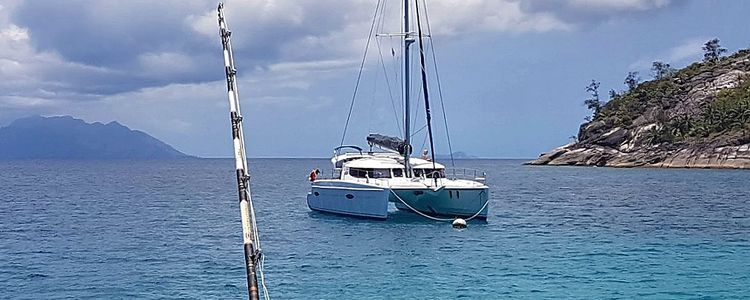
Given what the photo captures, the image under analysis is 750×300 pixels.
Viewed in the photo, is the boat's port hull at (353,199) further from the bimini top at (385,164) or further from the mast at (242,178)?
the mast at (242,178)

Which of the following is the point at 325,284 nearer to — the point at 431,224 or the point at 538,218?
the point at 431,224

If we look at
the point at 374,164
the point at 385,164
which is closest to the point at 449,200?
the point at 385,164

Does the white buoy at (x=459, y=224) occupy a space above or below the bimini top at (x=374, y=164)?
below

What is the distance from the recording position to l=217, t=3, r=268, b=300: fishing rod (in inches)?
328

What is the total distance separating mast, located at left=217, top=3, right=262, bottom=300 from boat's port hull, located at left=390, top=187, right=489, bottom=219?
33955 mm

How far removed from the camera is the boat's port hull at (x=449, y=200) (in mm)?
45031

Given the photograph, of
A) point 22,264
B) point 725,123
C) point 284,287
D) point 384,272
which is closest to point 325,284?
point 284,287

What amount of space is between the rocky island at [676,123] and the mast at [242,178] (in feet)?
410

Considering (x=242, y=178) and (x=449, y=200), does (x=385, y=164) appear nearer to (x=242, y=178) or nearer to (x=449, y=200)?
(x=449, y=200)

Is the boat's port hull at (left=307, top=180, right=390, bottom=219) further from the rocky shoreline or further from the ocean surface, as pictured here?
the rocky shoreline

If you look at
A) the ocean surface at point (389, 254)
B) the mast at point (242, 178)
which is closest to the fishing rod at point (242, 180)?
the mast at point (242, 178)

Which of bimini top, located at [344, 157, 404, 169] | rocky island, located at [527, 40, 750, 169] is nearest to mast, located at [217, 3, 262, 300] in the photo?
bimini top, located at [344, 157, 404, 169]

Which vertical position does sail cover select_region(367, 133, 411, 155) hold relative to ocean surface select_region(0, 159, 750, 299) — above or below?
above

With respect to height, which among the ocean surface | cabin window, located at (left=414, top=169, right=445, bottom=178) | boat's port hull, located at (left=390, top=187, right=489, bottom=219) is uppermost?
cabin window, located at (left=414, top=169, right=445, bottom=178)
